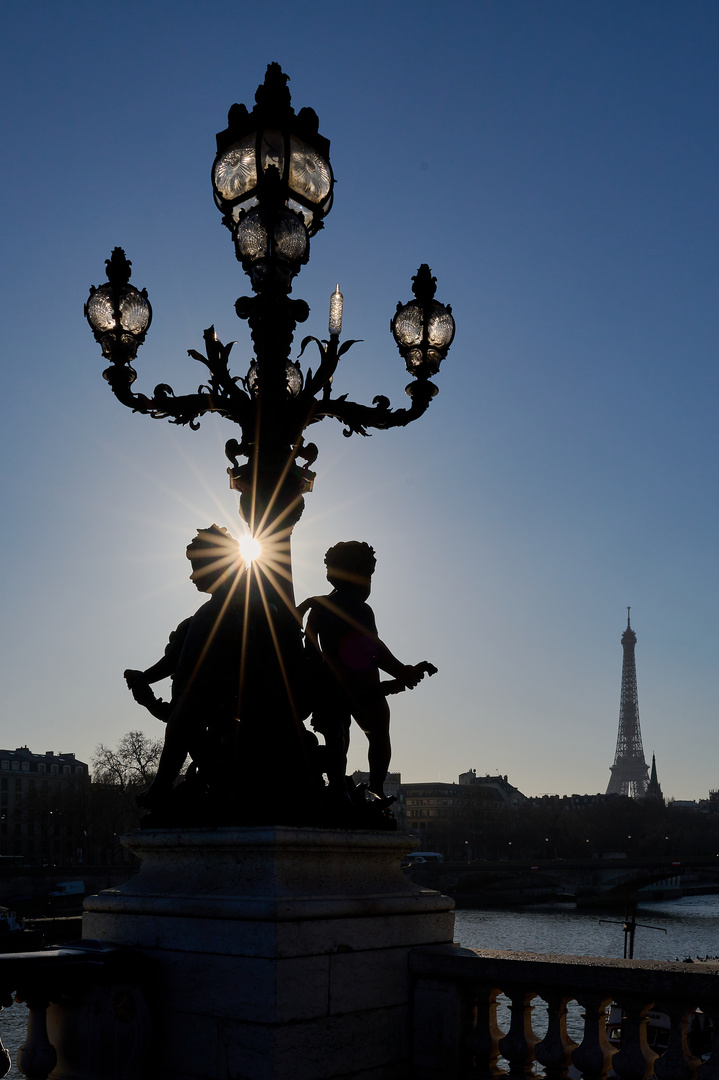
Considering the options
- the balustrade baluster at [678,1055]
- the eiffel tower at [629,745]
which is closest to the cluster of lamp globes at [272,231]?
the balustrade baluster at [678,1055]

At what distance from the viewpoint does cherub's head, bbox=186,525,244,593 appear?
566 centimetres

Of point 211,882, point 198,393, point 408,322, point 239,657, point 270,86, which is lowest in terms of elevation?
point 211,882

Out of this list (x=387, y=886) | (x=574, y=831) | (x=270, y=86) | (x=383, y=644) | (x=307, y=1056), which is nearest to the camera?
(x=307, y=1056)

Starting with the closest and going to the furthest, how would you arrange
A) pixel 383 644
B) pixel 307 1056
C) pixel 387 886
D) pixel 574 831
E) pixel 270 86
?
1. pixel 307 1056
2. pixel 387 886
3. pixel 383 644
4. pixel 270 86
5. pixel 574 831

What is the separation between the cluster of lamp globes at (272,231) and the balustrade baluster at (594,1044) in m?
3.51

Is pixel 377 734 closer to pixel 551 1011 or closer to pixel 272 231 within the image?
pixel 551 1011

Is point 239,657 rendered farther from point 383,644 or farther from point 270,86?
point 270,86

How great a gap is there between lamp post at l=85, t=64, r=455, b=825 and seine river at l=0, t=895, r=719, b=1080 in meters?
37.4

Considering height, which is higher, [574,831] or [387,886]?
[387,886]

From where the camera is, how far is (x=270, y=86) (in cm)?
623

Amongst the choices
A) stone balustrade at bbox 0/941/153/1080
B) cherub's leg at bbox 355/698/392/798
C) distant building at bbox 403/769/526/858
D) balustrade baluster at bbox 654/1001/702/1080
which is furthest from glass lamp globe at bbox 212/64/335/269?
distant building at bbox 403/769/526/858

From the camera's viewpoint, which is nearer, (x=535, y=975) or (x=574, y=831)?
(x=535, y=975)

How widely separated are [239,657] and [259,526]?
756mm

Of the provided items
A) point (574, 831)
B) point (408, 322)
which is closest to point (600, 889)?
point (574, 831)
